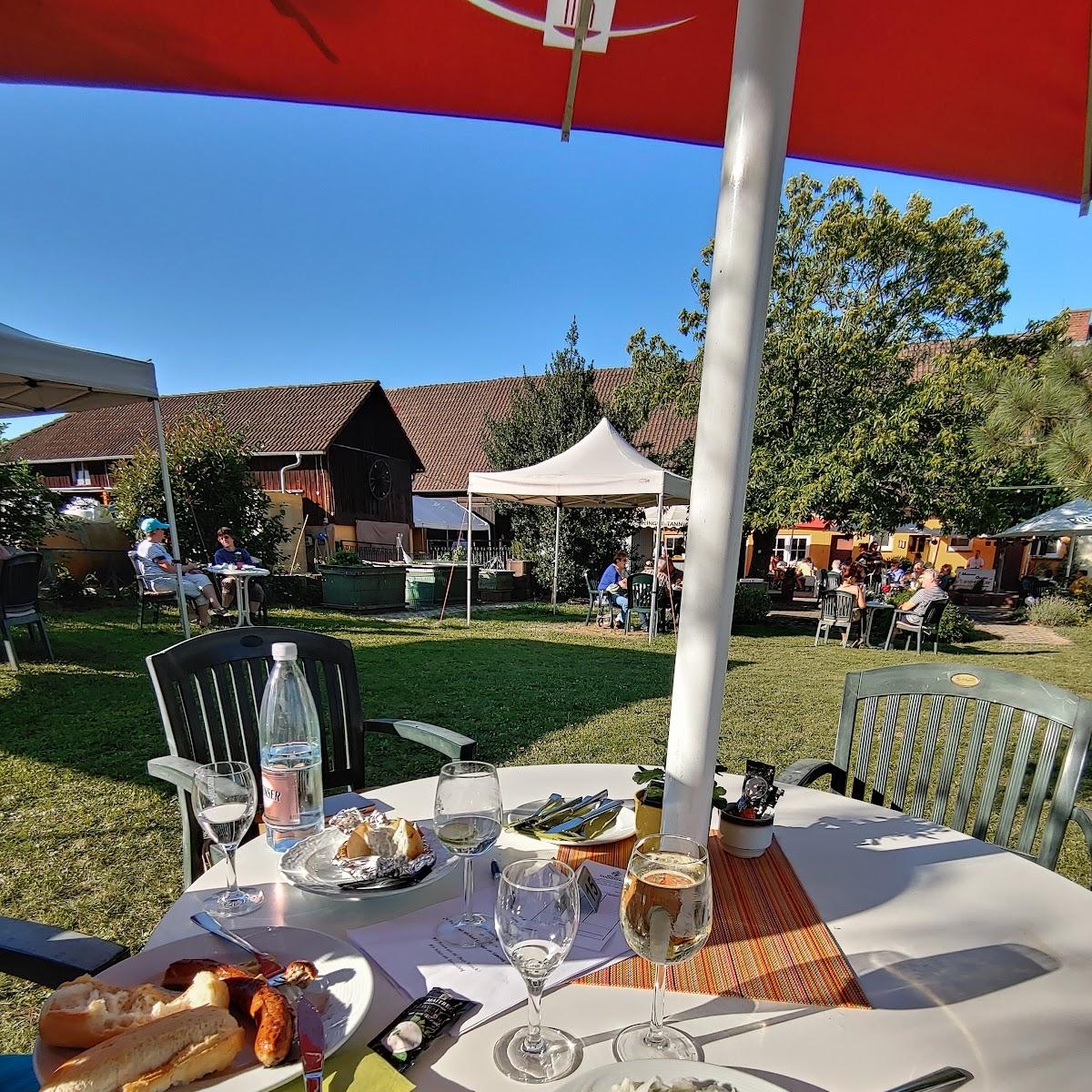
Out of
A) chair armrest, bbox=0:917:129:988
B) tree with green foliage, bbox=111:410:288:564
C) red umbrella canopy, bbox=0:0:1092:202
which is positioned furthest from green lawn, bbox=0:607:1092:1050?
red umbrella canopy, bbox=0:0:1092:202

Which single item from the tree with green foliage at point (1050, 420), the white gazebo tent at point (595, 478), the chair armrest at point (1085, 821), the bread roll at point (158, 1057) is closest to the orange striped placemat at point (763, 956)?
the bread roll at point (158, 1057)

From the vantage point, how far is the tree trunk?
1574 centimetres

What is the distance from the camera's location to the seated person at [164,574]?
26.2ft

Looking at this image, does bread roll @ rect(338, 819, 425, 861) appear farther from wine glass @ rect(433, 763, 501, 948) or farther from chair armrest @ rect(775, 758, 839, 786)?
chair armrest @ rect(775, 758, 839, 786)

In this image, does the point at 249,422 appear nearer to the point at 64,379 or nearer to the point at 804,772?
the point at 64,379

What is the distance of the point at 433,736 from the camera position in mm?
1894

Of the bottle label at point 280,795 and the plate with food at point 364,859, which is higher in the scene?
the bottle label at point 280,795

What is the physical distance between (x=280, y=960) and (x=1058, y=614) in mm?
17730

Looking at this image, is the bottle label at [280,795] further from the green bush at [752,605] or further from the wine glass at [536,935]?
the green bush at [752,605]

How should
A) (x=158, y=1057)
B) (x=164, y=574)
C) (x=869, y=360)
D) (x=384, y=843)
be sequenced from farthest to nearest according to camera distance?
(x=869, y=360), (x=164, y=574), (x=384, y=843), (x=158, y=1057)

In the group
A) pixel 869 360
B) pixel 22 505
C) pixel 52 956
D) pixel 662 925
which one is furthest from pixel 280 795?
pixel 869 360

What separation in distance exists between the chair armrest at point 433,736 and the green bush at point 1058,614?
1674cm

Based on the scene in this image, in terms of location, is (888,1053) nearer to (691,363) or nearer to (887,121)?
(887,121)

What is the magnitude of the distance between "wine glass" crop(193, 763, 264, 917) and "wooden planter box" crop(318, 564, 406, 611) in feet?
34.1
